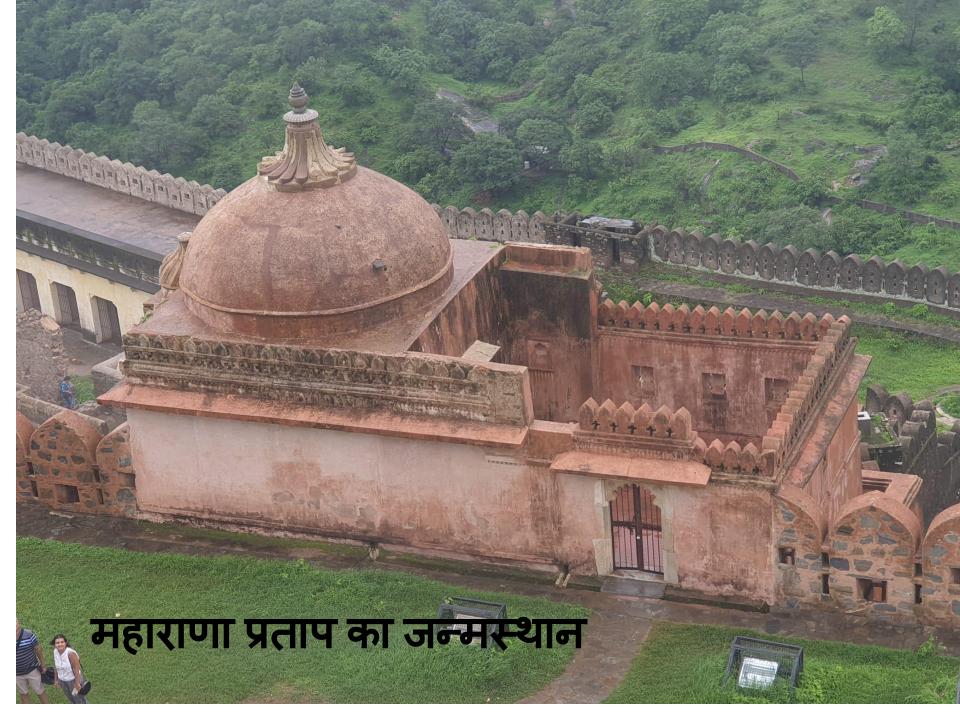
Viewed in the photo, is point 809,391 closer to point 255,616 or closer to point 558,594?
point 558,594

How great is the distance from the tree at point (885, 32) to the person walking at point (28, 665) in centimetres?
3899

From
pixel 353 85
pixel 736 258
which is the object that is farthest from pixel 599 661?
pixel 353 85

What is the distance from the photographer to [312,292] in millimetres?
25125

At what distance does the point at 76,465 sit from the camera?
27.4 m

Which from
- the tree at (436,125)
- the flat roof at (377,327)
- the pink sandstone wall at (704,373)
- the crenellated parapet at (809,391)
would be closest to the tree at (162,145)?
the tree at (436,125)

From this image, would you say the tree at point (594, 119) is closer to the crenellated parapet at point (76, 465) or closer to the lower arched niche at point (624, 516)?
the crenellated parapet at point (76, 465)

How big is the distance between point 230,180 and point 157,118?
4752 millimetres

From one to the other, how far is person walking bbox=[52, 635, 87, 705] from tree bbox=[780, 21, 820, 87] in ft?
126

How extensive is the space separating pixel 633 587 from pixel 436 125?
3080 centimetres

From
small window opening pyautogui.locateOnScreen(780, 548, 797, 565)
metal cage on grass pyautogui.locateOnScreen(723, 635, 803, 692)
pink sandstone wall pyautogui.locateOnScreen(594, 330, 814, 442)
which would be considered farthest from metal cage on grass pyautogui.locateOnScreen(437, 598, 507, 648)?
pink sandstone wall pyautogui.locateOnScreen(594, 330, 814, 442)

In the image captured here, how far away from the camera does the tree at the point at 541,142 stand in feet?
171

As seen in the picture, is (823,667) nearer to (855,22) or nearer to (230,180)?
(230,180)

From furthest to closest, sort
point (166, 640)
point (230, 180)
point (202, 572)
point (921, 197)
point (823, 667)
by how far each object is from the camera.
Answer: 1. point (230, 180)
2. point (921, 197)
3. point (202, 572)
4. point (166, 640)
5. point (823, 667)

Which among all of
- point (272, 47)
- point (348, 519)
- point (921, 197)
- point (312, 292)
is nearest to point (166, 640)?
point (348, 519)
